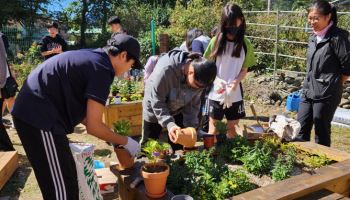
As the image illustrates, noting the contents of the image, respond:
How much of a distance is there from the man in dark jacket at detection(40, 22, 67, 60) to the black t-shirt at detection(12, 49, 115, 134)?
15.1 feet

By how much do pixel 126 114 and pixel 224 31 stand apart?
7.76ft

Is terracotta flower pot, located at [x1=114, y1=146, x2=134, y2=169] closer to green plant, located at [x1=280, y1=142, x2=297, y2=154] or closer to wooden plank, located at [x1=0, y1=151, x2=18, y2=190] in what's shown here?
green plant, located at [x1=280, y1=142, x2=297, y2=154]

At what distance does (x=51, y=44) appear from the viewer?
6.52 meters

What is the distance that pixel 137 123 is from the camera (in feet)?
18.1

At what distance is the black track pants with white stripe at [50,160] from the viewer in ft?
6.66

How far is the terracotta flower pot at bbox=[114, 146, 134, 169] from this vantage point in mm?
2475

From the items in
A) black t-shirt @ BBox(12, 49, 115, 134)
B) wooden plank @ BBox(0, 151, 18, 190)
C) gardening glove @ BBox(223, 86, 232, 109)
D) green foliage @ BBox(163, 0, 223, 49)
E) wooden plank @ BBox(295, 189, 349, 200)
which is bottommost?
wooden plank @ BBox(0, 151, 18, 190)

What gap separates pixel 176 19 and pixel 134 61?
38.2 feet

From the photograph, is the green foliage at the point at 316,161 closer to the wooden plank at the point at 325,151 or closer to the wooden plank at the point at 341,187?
the wooden plank at the point at 325,151

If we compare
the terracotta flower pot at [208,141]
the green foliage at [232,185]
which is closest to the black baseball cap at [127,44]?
the green foliage at [232,185]

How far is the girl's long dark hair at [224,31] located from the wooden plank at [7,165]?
2413mm

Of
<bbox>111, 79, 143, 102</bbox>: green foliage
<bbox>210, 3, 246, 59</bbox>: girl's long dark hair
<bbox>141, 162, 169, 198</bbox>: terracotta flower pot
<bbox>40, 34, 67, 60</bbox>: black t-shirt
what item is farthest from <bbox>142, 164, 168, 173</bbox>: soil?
<bbox>40, 34, 67, 60</bbox>: black t-shirt

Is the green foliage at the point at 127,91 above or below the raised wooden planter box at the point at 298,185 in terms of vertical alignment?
above

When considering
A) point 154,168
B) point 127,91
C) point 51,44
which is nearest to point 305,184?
point 154,168
